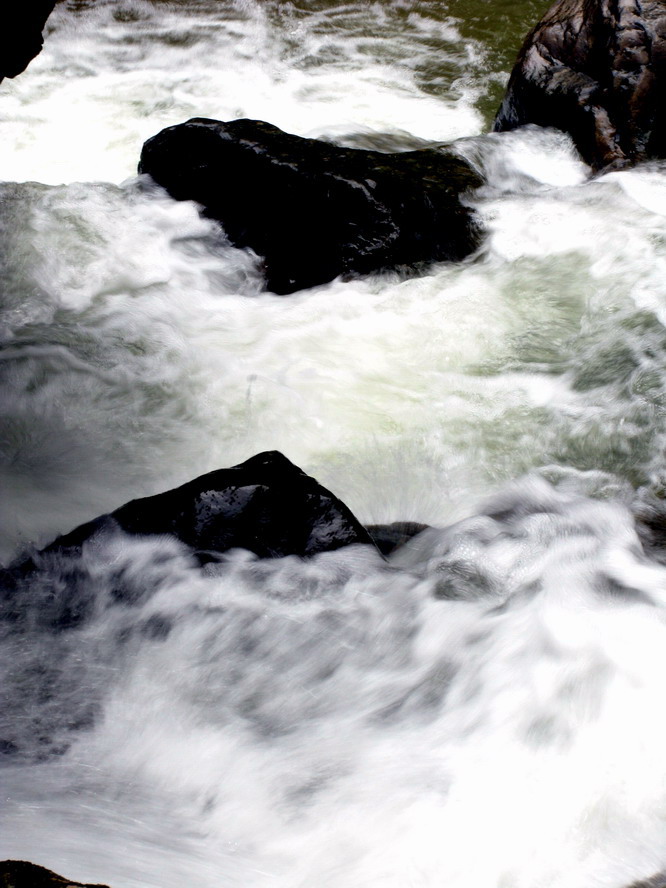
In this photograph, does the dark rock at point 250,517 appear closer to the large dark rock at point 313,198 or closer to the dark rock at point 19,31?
the dark rock at point 19,31

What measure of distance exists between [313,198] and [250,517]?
221 centimetres

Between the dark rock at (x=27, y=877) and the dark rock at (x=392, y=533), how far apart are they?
169cm

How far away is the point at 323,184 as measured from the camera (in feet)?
14.1

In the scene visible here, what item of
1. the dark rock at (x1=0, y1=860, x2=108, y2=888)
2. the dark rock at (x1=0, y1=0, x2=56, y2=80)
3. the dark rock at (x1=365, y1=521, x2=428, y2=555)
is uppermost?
the dark rock at (x1=0, y1=0, x2=56, y2=80)

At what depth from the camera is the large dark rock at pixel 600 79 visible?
5.27 m

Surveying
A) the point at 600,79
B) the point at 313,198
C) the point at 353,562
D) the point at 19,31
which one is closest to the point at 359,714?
the point at 353,562

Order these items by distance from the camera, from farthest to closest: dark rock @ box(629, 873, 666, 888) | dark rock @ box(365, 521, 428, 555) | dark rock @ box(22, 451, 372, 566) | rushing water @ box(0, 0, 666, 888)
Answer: dark rock @ box(365, 521, 428, 555), dark rock @ box(22, 451, 372, 566), rushing water @ box(0, 0, 666, 888), dark rock @ box(629, 873, 666, 888)

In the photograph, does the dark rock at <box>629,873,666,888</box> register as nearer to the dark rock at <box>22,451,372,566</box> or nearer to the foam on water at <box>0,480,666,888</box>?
the foam on water at <box>0,480,666,888</box>

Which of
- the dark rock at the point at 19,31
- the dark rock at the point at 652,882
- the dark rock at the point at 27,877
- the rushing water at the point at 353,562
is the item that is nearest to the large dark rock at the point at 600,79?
the rushing water at the point at 353,562

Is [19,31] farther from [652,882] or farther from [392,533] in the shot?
[652,882]

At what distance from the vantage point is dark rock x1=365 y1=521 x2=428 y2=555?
3018 millimetres

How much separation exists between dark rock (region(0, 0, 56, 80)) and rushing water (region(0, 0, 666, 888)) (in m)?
1.23

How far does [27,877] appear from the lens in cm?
144

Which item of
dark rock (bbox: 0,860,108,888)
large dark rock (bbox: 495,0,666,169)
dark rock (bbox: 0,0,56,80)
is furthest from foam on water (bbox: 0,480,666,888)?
large dark rock (bbox: 495,0,666,169)
